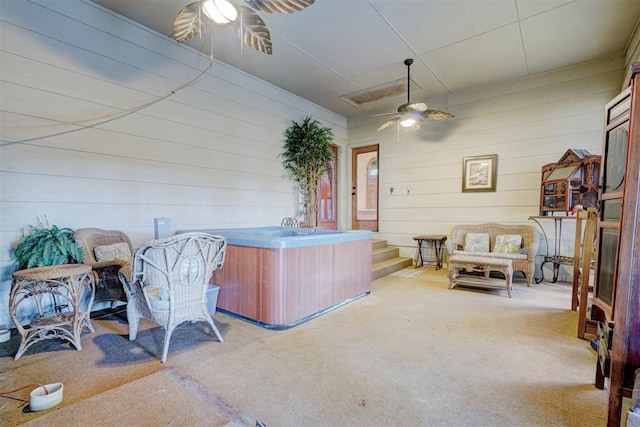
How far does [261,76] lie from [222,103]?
2.97 feet

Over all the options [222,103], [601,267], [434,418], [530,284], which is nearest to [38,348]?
[434,418]

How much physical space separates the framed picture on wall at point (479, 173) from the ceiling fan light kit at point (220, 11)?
4.59 metres

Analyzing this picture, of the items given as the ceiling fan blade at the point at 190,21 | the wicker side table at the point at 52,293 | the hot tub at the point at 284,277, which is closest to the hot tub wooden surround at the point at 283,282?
the hot tub at the point at 284,277

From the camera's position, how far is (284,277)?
103 inches

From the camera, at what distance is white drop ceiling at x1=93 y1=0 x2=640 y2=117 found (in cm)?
308

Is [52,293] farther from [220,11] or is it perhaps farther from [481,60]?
[481,60]

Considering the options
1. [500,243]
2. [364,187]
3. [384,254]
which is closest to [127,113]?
[384,254]

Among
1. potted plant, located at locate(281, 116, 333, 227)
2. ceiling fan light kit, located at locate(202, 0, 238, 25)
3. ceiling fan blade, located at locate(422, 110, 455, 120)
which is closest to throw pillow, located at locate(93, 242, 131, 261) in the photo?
ceiling fan light kit, located at locate(202, 0, 238, 25)

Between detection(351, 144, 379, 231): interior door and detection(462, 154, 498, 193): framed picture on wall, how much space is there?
6.27 feet

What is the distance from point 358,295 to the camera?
360 centimetres

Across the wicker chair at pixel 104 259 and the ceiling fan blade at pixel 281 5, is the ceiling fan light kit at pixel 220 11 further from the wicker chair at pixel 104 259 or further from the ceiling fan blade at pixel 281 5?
the wicker chair at pixel 104 259

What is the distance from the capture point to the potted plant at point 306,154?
518cm

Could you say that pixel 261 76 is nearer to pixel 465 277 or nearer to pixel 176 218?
pixel 176 218

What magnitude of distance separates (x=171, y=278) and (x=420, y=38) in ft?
13.0
